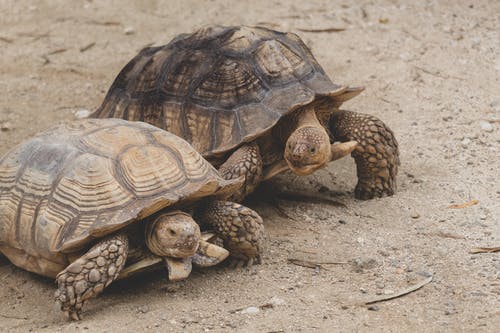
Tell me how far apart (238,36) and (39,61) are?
278cm

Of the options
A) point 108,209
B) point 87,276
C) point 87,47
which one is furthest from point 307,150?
point 87,47

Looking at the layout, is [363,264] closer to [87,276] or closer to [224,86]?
[87,276]

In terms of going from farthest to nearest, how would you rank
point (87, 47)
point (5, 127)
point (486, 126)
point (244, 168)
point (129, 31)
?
point (129, 31) < point (87, 47) < point (5, 127) < point (486, 126) < point (244, 168)

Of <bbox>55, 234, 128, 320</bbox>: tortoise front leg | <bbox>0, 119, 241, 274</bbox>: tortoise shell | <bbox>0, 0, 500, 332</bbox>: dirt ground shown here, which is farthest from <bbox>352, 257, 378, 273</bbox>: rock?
<bbox>55, 234, 128, 320</bbox>: tortoise front leg

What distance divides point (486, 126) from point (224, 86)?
1908mm

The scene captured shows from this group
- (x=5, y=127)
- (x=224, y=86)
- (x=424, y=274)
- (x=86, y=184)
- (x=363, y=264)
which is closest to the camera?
(x=86, y=184)

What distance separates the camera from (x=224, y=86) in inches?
187

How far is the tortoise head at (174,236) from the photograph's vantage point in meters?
3.55

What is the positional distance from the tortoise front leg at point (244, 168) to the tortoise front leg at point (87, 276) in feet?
3.30

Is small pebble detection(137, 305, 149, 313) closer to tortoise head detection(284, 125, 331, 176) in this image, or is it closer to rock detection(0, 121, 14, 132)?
tortoise head detection(284, 125, 331, 176)

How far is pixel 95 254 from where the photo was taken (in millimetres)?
3521

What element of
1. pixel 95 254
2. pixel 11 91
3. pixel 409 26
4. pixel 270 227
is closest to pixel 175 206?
pixel 95 254

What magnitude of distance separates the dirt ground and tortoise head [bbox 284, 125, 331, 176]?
13.5 inches

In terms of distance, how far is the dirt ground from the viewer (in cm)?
349
